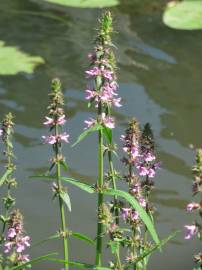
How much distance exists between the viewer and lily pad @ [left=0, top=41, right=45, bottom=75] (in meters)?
5.38

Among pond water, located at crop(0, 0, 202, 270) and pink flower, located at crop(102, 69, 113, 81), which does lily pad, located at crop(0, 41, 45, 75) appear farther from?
pink flower, located at crop(102, 69, 113, 81)

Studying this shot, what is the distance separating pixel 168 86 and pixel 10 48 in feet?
4.82

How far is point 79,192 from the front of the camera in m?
3.82

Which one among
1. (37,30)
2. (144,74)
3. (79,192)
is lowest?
(79,192)

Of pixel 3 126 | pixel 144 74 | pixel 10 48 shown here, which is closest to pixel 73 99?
pixel 144 74

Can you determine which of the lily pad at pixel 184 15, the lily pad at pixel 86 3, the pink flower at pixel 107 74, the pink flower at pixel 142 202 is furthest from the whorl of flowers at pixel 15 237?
the lily pad at pixel 86 3

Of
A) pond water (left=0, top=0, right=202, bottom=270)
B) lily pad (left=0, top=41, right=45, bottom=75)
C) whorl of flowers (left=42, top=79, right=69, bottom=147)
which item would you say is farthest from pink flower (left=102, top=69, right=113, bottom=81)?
lily pad (left=0, top=41, right=45, bottom=75)

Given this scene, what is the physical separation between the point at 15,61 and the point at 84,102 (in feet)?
3.28

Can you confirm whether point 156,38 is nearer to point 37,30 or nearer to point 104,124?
point 37,30

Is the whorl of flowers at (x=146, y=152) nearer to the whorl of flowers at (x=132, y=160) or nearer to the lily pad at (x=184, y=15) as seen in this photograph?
the whorl of flowers at (x=132, y=160)

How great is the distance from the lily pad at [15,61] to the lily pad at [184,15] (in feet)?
4.54

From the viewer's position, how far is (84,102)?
15.8 ft

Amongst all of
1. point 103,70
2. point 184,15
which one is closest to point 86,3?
point 184,15

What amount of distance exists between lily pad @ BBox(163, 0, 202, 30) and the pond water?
90mm
